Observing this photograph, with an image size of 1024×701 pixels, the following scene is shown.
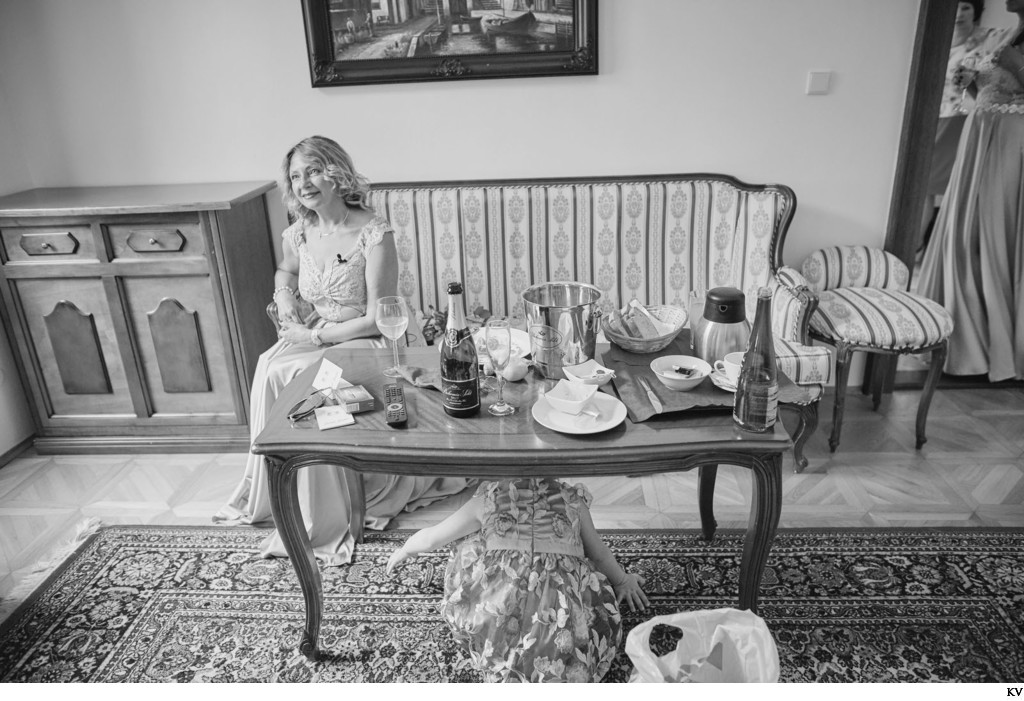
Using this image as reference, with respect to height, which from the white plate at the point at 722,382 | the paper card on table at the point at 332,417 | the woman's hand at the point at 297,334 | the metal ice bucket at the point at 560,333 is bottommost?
the woman's hand at the point at 297,334

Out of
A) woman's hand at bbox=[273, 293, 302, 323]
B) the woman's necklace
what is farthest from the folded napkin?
woman's hand at bbox=[273, 293, 302, 323]

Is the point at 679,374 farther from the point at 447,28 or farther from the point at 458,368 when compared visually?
the point at 447,28

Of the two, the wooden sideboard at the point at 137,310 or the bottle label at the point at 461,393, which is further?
the wooden sideboard at the point at 137,310

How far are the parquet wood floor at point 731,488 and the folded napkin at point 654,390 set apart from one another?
894mm

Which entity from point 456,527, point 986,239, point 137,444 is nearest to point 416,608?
point 456,527

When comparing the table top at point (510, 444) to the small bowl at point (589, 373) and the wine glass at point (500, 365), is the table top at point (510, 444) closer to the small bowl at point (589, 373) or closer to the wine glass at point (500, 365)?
the wine glass at point (500, 365)

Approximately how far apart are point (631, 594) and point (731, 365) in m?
0.81

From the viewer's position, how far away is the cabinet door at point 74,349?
118 inches

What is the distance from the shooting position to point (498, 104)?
10.5 ft

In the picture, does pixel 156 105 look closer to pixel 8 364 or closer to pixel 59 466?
pixel 8 364

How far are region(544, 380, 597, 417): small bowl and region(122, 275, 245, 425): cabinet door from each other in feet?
6.19

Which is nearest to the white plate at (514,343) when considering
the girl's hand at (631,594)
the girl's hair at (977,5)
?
the girl's hand at (631,594)

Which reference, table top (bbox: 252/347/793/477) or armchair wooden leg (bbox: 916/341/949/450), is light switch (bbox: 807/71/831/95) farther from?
table top (bbox: 252/347/793/477)

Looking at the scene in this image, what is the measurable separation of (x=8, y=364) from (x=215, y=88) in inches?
61.8
